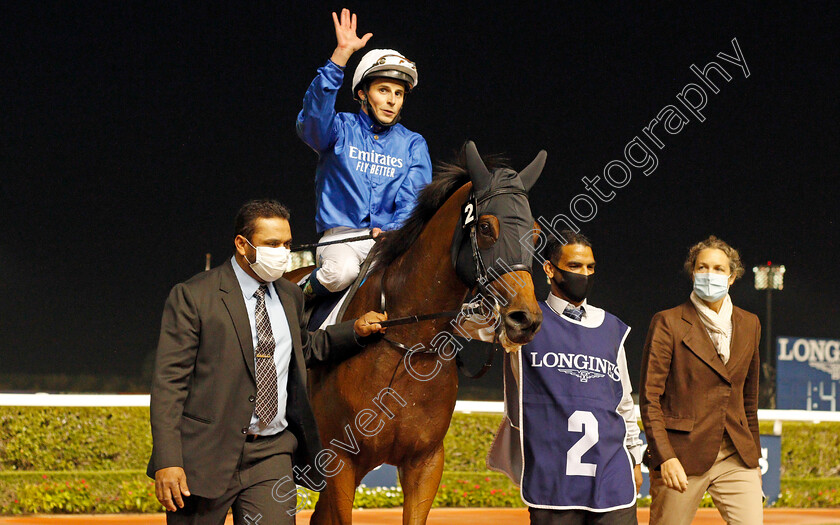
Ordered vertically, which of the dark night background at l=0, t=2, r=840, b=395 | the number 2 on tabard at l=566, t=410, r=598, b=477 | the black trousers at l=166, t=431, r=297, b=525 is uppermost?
the dark night background at l=0, t=2, r=840, b=395

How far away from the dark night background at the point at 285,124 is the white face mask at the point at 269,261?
27.2 ft

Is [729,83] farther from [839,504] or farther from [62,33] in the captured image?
[62,33]

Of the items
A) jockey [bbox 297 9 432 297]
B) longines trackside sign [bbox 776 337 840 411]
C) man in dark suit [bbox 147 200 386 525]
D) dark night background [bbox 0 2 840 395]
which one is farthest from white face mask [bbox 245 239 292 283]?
dark night background [bbox 0 2 840 395]

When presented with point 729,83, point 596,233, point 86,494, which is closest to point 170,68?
point 86,494

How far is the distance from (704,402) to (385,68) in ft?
6.70

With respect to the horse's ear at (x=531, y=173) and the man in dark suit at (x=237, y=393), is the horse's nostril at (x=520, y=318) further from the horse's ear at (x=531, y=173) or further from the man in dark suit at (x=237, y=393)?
the man in dark suit at (x=237, y=393)

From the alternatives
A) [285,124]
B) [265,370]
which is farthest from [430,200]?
[285,124]

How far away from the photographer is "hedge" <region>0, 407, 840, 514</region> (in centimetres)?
679

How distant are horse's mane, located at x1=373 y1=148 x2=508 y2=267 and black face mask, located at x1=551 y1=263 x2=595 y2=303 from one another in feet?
1.84

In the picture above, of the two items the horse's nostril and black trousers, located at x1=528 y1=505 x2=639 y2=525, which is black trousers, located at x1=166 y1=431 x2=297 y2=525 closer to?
the horse's nostril

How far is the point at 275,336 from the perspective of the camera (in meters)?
2.78

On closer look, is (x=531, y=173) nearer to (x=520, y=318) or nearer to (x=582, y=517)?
(x=520, y=318)

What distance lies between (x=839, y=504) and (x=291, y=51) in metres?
9.20

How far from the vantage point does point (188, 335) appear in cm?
256
